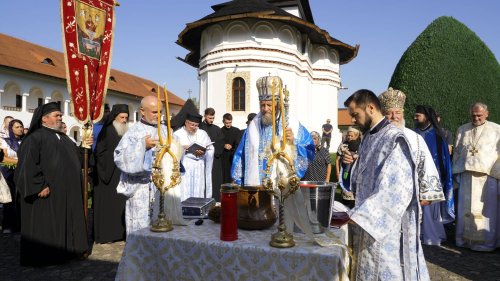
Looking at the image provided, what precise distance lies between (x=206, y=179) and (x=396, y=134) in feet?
13.0

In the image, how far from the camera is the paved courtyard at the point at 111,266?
4.18m

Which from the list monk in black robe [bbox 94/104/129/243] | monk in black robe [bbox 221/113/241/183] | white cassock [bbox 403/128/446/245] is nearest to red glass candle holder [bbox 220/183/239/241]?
white cassock [bbox 403/128/446/245]

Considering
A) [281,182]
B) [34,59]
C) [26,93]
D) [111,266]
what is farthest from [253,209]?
[34,59]

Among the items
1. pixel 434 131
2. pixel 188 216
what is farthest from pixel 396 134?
pixel 434 131

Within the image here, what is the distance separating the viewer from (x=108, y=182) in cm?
567

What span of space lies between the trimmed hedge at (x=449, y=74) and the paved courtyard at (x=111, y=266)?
183 inches

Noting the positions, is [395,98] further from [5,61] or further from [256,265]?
[5,61]

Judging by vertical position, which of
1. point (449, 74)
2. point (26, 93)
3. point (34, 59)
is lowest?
point (449, 74)

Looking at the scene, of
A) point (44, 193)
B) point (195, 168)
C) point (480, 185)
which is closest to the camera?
point (44, 193)

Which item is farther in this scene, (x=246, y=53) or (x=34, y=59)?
(x=34, y=59)

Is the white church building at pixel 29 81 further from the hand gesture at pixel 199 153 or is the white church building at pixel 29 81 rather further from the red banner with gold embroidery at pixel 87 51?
the hand gesture at pixel 199 153

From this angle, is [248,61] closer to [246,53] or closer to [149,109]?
[246,53]

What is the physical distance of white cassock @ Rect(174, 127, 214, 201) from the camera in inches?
210

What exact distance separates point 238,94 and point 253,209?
18.0 metres
